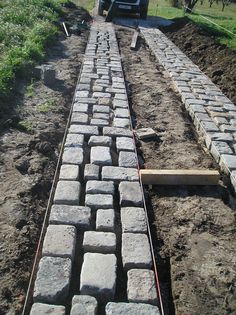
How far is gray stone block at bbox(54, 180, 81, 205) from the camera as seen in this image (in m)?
3.85

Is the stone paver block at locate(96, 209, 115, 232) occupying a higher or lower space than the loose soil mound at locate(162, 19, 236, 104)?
lower

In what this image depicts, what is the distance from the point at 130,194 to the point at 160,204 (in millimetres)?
374

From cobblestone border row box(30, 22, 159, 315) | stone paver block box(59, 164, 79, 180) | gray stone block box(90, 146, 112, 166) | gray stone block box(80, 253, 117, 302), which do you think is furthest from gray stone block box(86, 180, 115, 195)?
gray stone block box(80, 253, 117, 302)

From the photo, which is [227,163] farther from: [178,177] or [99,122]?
[99,122]

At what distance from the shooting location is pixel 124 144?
5.07 meters

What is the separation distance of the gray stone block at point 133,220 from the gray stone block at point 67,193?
1.69 feet

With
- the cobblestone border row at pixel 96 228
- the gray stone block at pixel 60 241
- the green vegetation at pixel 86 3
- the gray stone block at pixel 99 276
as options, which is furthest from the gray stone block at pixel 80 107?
the green vegetation at pixel 86 3

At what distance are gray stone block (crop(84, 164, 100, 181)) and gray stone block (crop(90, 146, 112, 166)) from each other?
114 millimetres

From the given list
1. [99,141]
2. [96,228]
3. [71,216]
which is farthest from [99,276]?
[99,141]

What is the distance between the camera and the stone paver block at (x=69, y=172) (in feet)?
14.0

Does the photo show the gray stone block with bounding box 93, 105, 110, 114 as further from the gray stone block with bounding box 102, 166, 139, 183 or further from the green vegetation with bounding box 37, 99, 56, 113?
the gray stone block with bounding box 102, 166, 139, 183

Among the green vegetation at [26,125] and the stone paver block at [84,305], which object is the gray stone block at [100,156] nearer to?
the green vegetation at [26,125]

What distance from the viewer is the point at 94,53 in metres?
9.34

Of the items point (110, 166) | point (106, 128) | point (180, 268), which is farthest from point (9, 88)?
point (180, 268)
